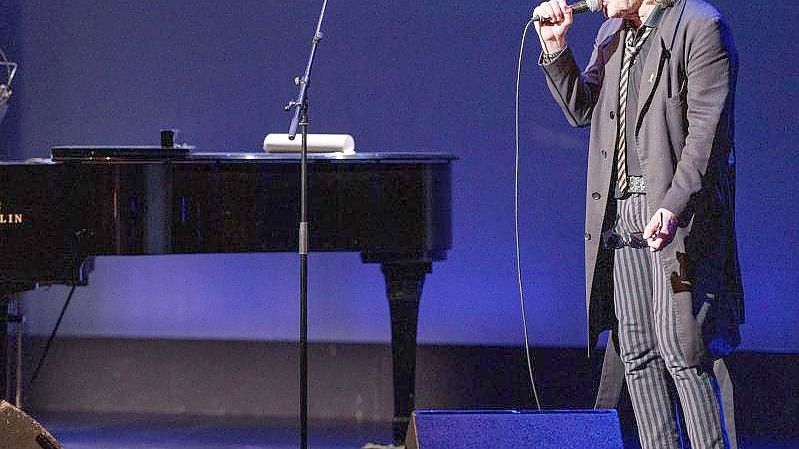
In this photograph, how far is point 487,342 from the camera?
17.4ft

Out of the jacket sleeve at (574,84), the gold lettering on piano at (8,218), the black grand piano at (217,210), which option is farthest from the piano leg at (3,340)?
the jacket sleeve at (574,84)

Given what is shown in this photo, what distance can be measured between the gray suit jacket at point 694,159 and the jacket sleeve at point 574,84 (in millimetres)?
132

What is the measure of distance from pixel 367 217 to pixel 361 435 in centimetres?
123

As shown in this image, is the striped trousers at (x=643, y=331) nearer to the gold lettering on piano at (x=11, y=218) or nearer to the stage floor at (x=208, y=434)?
the stage floor at (x=208, y=434)

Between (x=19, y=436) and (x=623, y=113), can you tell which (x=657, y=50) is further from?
(x=19, y=436)

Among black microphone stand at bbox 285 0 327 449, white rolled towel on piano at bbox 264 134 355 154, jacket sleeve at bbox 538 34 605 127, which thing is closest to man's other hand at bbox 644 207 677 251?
jacket sleeve at bbox 538 34 605 127

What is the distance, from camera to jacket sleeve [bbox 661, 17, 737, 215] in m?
2.74

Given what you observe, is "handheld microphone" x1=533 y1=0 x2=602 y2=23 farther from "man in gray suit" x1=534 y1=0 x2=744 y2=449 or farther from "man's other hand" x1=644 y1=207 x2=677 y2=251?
"man's other hand" x1=644 y1=207 x2=677 y2=251

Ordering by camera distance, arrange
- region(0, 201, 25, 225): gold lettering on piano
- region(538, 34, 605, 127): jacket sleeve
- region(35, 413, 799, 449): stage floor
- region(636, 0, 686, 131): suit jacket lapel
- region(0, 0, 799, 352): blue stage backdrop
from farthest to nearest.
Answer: region(0, 0, 799, 352): blue stage backdrop, region(35, 413, 799, 449): stage floor, region(0, 201, 25, 225): gold lettering on piano, region(538, 34, 605, 127): jacket sleeve, region(636, 0, 686, 131): suit jacket lapel

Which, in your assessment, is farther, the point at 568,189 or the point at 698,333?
the point at 568,189

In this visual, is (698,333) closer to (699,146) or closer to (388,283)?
(699,146)

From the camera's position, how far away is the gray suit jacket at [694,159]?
2.75m

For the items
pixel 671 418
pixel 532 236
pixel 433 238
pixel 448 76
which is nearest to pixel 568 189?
pixel 532 236

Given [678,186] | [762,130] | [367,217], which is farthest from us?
[762,130]
